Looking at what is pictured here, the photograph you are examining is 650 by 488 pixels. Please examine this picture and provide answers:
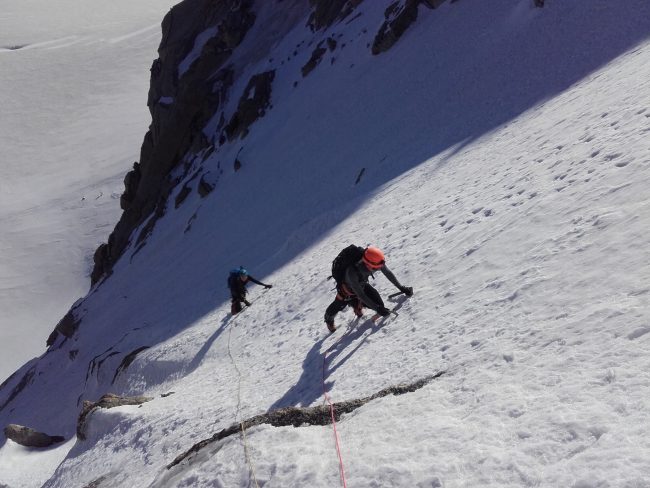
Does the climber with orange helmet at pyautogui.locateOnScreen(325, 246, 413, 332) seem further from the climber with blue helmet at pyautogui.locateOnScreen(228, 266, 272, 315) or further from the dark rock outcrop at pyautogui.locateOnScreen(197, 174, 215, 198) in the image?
the dark rock outcrop at pyautogui.locateOnScreen(197, 174, 215, 198)

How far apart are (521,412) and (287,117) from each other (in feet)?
95.5

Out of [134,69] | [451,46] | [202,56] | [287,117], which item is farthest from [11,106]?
[451,46]

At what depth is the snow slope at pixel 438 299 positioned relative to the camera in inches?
193

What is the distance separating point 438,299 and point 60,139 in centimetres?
10535

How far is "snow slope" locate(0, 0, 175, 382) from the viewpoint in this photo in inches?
2467

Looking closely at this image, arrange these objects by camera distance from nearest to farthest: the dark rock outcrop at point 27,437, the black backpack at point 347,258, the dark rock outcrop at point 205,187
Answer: the black backpack at point 347,258
the dark rock outcrop at point 27,437
the dark rock outcrop at point 205,187

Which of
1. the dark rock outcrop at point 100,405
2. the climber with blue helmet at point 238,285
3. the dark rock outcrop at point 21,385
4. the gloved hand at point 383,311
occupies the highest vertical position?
the gloved hand at point 383,311

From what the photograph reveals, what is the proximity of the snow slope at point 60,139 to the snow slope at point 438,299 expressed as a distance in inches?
1485

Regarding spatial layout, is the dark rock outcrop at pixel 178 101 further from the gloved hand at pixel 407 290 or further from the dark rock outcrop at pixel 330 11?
the gloved hand at pixel 407 290

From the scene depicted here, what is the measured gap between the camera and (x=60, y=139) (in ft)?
331

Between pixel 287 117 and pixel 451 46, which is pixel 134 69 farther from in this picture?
pixel 451 46

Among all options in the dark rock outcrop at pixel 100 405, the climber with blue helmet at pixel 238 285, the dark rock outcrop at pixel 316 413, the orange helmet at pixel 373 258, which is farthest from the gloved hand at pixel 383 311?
the climber with blue helmet at pixel 238 285

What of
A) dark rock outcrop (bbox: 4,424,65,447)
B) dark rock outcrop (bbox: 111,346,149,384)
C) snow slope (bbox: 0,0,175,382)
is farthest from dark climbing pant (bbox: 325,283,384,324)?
snow slope (bbox: 0,0,175,382)

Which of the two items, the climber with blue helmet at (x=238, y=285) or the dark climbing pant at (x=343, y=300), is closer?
the dark climbing pant at (x=343, y=300)
